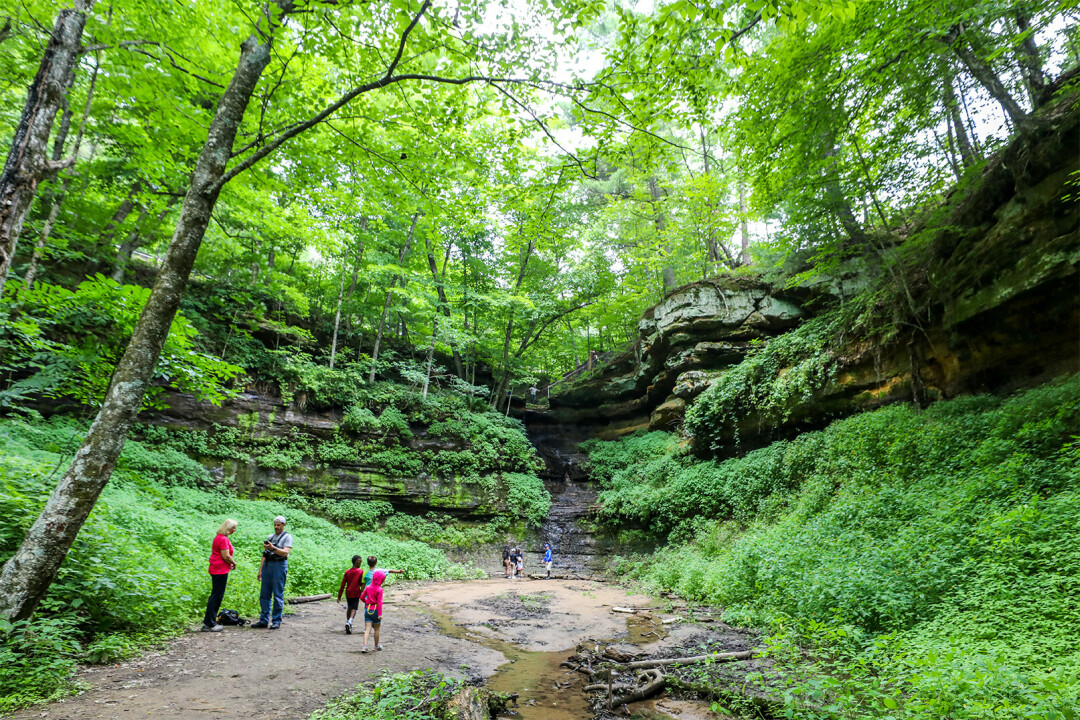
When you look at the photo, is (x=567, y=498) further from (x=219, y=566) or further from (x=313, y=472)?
(x=219, y=566)

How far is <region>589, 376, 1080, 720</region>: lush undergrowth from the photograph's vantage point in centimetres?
371

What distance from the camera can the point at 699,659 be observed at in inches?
225

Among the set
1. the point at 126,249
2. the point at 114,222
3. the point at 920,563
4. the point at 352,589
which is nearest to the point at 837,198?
the point at 920,563

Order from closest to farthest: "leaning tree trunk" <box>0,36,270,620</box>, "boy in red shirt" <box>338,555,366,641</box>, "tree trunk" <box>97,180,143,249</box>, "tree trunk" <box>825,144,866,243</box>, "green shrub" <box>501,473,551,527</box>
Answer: "leaning tree trunk" <box>0,36,270,620</box>, "boy in red shirt" <box>338,555,366,641</box>, "tree trunk" <box>825,144,866,243</box>, "tree trunk" <box>97,180,143,249</box>, "green shrub" <box>501,473,551,527</box>

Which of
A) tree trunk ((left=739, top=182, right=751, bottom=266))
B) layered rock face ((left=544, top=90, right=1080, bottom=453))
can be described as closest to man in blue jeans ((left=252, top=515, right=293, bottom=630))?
layered rock face ((left=544, top=90, right=1080, bottom=453))

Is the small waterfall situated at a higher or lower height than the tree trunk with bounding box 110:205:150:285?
lower

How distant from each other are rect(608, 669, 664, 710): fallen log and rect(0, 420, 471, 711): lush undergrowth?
199 inches

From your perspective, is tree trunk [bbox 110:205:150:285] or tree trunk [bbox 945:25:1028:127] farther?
tree trunk [bbox 110:205:150:285]

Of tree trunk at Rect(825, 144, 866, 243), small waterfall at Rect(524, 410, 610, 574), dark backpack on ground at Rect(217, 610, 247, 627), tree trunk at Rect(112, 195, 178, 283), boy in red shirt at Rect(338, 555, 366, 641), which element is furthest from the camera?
small waterfall at Rect(524, 410, 610, 574)

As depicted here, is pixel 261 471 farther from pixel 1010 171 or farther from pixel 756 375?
pixel 1010 171

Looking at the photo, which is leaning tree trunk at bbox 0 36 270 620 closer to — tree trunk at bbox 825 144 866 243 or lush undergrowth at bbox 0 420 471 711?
lush undergrowth at bbox 0 420 471 711

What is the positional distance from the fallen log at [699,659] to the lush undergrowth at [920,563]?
1.47 feet

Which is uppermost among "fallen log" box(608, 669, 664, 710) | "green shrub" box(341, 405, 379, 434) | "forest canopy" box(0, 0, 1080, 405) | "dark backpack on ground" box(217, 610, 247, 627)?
"forest canopy" box(0, 0, 1080, 405)

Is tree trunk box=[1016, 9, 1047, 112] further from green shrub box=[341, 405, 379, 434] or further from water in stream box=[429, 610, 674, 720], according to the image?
green shrub box=[341, 405, 379, 434]
